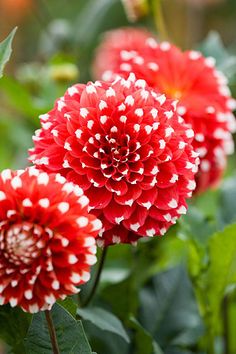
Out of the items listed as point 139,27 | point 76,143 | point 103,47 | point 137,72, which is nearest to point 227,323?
point 137,72

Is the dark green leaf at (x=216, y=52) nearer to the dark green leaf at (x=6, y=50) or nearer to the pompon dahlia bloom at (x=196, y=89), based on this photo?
the pompon dahlia bloom at (x=196, y=89)

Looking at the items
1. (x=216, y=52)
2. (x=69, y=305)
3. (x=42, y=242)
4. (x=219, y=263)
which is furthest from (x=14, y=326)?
(x=216, y=52)

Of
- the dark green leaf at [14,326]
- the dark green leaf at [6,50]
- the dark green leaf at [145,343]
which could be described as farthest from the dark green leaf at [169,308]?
the dark green leaf at [6,50]

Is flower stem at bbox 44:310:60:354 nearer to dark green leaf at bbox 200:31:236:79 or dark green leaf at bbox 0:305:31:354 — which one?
dark green leaf at bbox 0:305:31:354

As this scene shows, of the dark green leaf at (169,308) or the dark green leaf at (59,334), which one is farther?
the dark green leaf at (169,308)

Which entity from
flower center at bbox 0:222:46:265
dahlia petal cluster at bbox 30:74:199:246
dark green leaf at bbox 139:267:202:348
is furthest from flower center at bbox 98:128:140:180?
dark green leaf at bbox 139:267:202:348

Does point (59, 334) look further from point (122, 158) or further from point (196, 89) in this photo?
point (196, 89)
